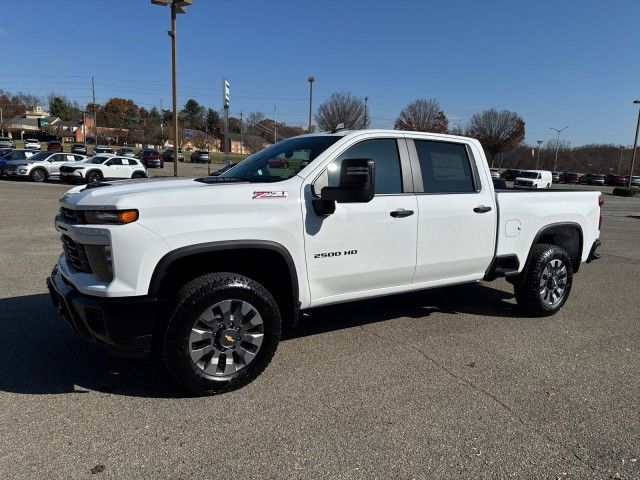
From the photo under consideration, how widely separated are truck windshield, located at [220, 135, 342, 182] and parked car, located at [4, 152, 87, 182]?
25719 millimetres

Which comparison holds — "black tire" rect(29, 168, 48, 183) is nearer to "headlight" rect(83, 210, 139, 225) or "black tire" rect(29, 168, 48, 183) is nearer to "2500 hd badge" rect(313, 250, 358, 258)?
"headlight" rect(83, 210, 139, 225)

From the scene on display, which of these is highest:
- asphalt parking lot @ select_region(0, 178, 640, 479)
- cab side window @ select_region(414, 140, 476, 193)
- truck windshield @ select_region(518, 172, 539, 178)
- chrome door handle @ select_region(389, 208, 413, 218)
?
truck windshield @ select_region(518, 172, 539, 178)

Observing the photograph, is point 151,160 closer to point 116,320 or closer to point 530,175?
point 530,175

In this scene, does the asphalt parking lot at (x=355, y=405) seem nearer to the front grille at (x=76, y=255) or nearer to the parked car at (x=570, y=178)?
the front grille at (x=76, y=255)

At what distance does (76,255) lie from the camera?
11.4 ft

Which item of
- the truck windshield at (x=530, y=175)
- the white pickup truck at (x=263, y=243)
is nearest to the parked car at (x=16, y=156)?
the white pickup truck at (x=263, y=243)

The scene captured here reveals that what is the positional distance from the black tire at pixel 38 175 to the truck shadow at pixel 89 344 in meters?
23.9

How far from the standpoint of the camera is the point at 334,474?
271 cm

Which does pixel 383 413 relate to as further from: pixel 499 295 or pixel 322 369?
pixel 499 295

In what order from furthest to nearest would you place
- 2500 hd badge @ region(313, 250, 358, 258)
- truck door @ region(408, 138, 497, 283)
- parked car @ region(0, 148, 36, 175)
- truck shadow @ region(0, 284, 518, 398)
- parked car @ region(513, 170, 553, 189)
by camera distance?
parked car @ region(513, 170, 553, 189)
parked car @ region(0, 148, 36, 175)
truck door @ region(408, 138, 497, 283)
2500 hd badge @ region(313, 250, 358, 258)
truck shadow @ region(0, 284, 518, 398)

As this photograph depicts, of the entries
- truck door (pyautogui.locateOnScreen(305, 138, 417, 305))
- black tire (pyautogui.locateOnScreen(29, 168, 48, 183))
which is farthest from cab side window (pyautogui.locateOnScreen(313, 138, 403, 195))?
black tire (pyautogui.locateOnScreen(29, 168, 48, 183))

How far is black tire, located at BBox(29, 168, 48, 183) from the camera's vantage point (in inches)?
1030

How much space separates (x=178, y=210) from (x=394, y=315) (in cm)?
300

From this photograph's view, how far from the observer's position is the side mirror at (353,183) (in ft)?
11.6
